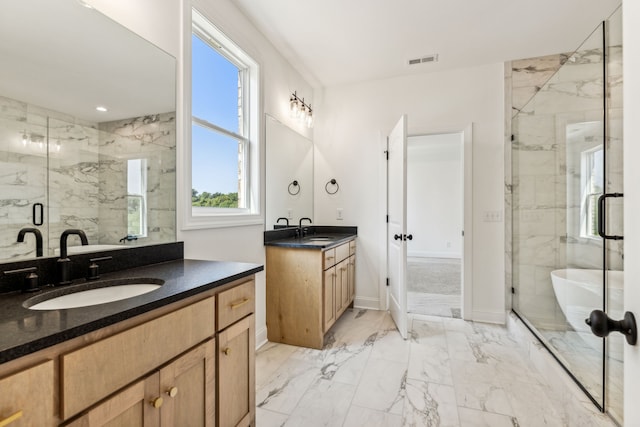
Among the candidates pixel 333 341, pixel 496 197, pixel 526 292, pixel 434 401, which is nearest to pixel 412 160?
pixel 496 197

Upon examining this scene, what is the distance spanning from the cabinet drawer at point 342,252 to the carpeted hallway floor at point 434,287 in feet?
3.56

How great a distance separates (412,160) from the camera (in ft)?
23.1

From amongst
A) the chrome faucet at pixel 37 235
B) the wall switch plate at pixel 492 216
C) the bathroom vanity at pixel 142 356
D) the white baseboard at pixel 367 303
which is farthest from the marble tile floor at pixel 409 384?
the chrome faucet at pixel 37 235

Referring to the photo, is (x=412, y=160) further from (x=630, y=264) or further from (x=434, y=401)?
Answer: (x=630, y=264)

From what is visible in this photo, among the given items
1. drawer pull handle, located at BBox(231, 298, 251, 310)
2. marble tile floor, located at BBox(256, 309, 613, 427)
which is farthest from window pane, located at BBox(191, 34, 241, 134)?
marble tile floor, located at BBox(256, 309, 613, 427)

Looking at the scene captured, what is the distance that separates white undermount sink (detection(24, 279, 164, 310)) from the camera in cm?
98

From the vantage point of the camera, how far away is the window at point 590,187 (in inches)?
74.9

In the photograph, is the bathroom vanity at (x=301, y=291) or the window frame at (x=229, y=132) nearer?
the window frame at (x=229, y=132)

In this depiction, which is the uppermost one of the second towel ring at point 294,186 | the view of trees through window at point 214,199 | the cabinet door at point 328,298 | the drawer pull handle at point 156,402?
the second towel ring at point 294,186

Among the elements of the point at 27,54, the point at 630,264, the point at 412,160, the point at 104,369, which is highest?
the point at 412,160

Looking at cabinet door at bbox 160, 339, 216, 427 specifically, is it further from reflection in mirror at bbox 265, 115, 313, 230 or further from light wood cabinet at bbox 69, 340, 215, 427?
reflection in mirror at bbox 265, 115, 313, 230

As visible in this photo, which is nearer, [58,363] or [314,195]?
[58,363]

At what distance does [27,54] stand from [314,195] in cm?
274

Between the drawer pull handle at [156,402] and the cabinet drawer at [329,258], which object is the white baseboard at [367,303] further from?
the drawer pull handle at [156,402]
